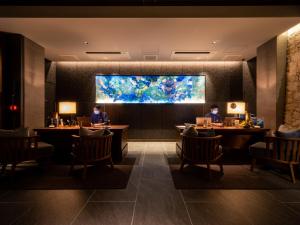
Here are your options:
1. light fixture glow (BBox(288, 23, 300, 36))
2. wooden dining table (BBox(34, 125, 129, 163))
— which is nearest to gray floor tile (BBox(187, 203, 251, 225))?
wooden dining table (BBox(34, 125, 129, 163))

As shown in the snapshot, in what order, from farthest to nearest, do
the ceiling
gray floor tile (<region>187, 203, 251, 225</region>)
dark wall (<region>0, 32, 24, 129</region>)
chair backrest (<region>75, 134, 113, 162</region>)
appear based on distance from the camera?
dark wall (<region>0, 32, 24, 129</region>)
the ceiling
chair backrest (<region>75, 134, 113, 162</region>)
gray floor tile (<region>187, 203, 251, 225</region>)

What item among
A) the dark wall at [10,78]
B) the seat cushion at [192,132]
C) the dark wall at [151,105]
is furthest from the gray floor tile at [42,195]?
the dark wall at [151,105]

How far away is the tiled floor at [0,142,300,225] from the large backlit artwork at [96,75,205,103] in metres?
5.31

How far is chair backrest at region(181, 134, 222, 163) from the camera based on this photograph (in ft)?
13.0

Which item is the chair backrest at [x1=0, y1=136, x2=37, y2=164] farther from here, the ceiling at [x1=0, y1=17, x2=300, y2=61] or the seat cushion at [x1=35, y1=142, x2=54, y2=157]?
the ceiling at [x1=0, y1=17, x2=300, y2=61]

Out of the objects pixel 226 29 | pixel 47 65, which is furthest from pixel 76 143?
pixel 47 65

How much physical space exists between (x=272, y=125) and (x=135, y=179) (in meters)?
4.08

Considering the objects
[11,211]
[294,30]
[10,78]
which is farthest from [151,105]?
[11,211]

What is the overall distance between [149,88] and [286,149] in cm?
563

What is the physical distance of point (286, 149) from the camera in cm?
382

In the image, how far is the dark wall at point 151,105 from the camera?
8586mm

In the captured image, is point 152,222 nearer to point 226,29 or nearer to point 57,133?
point 57,133

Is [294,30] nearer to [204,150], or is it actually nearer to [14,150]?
[204,150]

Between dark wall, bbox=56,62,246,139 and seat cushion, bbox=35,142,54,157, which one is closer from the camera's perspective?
seat cushion, bbox=35,142,54,157
